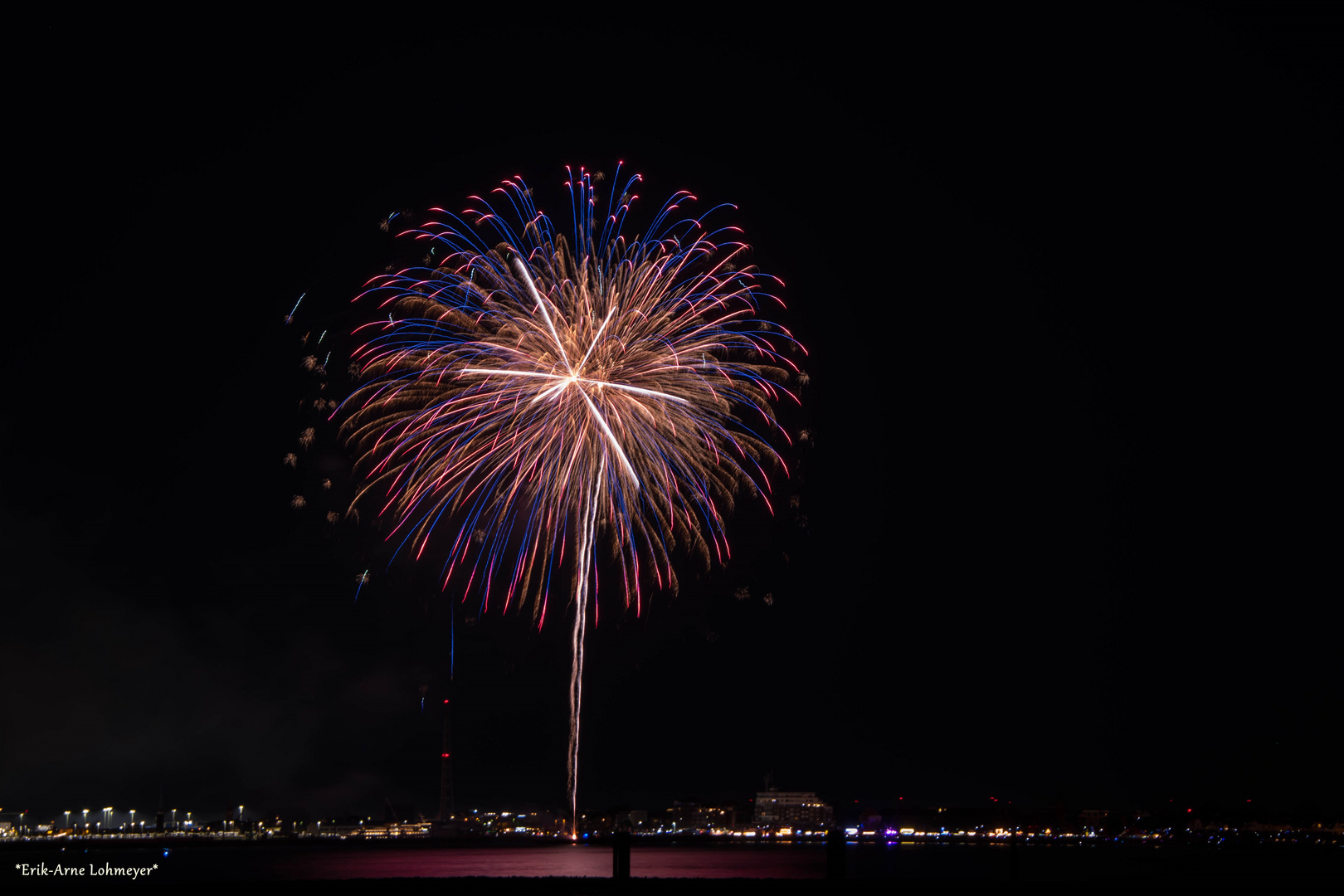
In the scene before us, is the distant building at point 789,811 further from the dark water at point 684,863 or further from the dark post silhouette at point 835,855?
the dark post silhouette at point 835,855

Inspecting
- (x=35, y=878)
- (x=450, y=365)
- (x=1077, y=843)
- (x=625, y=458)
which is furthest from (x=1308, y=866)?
(x=1077, y=843)

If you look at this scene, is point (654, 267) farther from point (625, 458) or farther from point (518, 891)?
point (518, 891)

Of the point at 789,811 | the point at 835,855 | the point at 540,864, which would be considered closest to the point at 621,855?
the point at 835,855

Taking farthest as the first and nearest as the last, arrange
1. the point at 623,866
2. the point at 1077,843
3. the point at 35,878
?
1. the point at 1077,843
2. the point at 35,878
3. the point at 623,866

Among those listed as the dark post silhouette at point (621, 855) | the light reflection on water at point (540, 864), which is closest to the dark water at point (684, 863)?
the light reflection on water at point (540, 864)

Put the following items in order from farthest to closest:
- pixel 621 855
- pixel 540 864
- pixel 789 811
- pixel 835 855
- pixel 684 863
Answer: pixel 789 811 → pixel 684 863 → pixel 540 864 → pixel 621 855 → pixel 835 855

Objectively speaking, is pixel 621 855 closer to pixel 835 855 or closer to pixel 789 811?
pixel 835 855
